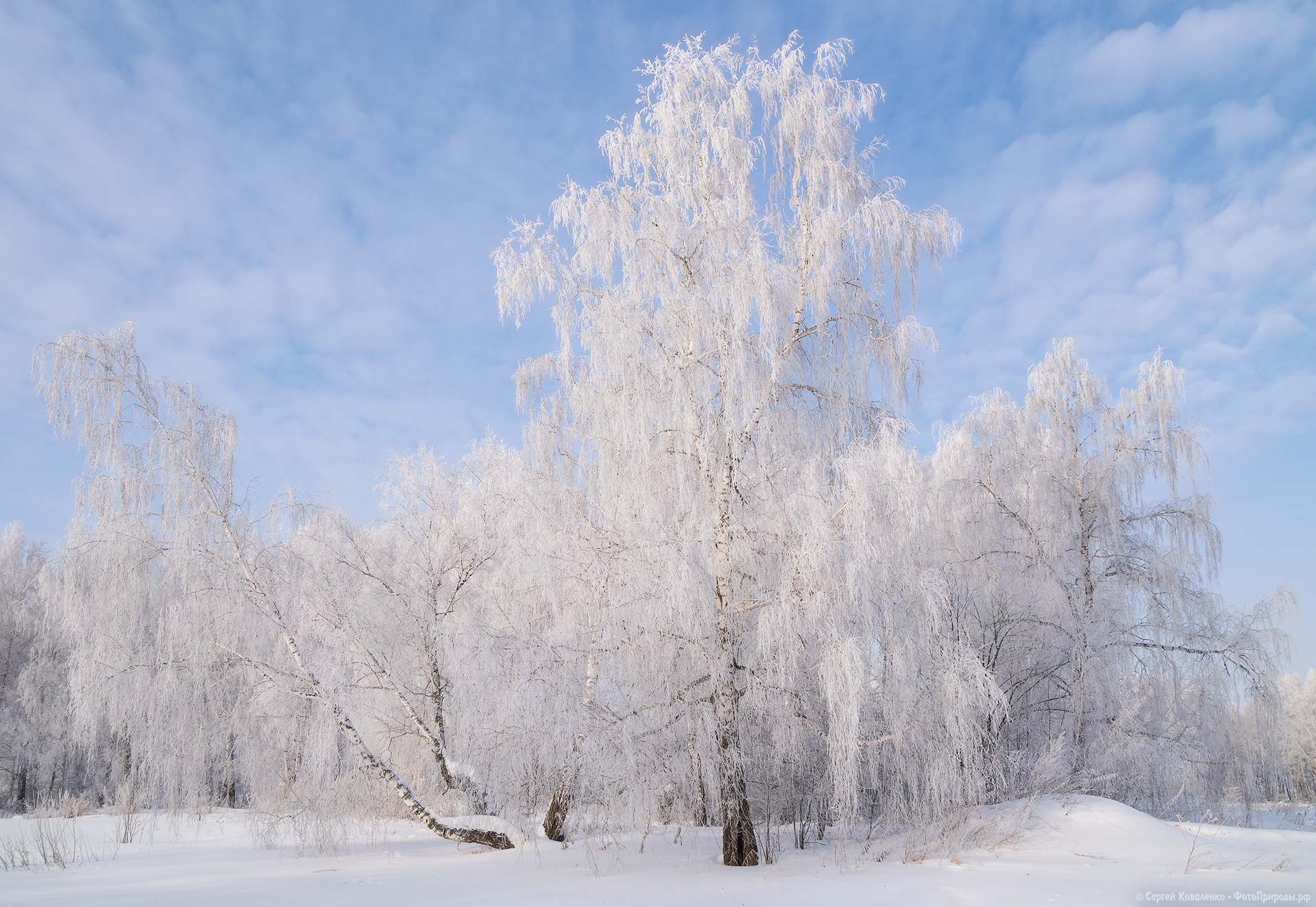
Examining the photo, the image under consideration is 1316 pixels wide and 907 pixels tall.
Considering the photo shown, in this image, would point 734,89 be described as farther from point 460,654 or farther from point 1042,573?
point 1042,573

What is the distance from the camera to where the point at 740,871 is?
22.3 ft

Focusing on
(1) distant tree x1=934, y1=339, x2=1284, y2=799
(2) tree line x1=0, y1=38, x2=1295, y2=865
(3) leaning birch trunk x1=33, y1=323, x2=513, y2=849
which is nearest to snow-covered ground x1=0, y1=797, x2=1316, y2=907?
(2) tree line x1=0, y1=38, x2=1295, y2=865

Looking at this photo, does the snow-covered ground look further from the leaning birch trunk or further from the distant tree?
the distant tree

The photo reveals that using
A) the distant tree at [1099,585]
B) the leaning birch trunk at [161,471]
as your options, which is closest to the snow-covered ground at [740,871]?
the leaning birch trunk at [161,471]

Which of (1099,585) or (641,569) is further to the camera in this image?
(1099,585)

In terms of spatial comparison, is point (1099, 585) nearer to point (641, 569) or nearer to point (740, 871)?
point (740, 871)

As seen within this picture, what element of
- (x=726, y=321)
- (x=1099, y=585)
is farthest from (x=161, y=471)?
(x=1099, y=585)

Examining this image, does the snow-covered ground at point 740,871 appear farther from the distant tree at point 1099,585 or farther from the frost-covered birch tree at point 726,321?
the distant tree at point 1099,585

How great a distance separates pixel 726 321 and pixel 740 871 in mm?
5372

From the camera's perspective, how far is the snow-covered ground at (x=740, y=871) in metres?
5.52

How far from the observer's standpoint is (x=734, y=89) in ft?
27.4

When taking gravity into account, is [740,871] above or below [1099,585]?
below

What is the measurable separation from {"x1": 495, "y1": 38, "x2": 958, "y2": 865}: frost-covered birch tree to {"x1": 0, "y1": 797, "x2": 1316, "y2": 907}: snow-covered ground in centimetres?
109

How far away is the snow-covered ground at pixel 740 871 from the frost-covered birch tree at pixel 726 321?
1089mm
